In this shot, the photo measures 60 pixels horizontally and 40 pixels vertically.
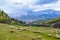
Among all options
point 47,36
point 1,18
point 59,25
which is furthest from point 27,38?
point 1,18

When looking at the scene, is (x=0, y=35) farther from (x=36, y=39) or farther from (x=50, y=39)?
(x=50, y=39)

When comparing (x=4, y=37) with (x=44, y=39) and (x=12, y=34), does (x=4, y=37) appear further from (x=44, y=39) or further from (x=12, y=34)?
(x=44, y=39)

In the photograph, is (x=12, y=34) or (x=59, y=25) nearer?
(x=12, y=34)

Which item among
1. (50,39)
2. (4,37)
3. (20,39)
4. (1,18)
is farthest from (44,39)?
(1,18)

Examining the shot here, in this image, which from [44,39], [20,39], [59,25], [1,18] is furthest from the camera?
[1,18]

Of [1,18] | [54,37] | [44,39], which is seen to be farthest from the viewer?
[1,18]

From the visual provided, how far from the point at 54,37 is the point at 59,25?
27580 millimetres

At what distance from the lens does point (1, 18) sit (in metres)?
78.3

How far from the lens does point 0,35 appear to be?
27.1 m

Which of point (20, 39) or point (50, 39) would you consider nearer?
point (20, 39)

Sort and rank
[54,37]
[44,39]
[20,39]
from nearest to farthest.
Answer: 1. [20,39]
2. [44,39]
3. [54,37]

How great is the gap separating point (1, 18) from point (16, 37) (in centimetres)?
5252

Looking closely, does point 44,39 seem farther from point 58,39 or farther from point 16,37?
point 16,37

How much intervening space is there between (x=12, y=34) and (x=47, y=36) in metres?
6.43
